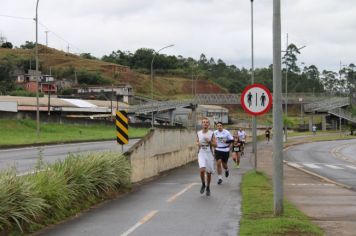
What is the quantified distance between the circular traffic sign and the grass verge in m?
3.23

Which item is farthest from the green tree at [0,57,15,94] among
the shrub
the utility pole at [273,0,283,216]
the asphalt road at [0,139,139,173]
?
the utility pole at [273,0,283,216]

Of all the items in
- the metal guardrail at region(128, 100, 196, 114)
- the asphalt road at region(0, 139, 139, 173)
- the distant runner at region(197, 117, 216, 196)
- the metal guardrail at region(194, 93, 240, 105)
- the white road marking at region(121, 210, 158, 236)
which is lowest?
the white road marking at region(121, 210, 158, 236)

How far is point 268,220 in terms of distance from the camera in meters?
9.43

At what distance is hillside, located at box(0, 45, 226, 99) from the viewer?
165925 millimetres

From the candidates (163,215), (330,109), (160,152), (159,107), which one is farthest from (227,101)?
(163,215)

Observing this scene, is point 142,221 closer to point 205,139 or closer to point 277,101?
point 277,101

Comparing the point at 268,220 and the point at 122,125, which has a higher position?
the point at 122,125

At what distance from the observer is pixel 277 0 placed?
9453mm

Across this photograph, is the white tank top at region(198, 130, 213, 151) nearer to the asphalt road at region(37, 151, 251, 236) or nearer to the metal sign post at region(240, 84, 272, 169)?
the asphalt road at region(37, 151, 251, 236)

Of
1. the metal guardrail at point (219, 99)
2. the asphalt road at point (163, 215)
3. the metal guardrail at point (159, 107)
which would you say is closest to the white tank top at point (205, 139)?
the asphalt road at point (163, 215)

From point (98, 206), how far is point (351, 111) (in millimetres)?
98253

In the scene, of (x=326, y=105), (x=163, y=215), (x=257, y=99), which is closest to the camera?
(x=163, y=215)

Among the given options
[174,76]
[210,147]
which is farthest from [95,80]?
[210,147]

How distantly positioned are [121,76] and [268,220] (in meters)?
165
